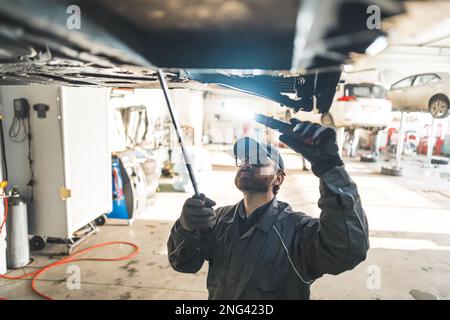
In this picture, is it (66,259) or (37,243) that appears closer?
(66,259)

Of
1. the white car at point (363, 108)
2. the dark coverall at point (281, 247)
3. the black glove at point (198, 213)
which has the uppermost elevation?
the white car at point (363, 108)

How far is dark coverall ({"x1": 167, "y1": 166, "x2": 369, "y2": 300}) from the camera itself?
1.18m

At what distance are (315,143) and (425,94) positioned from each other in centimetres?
752

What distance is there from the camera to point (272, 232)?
1.46 m

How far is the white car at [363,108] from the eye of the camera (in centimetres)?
711

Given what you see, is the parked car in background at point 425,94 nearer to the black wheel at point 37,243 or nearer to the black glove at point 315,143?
the black glove at point 315,143

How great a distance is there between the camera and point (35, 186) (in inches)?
117

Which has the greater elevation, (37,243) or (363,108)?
(363,108)

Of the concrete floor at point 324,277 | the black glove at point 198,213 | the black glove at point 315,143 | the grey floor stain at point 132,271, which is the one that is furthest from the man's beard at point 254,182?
the grey floor stain at point 132,271

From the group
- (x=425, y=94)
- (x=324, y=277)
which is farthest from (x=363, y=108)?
(x=324, y=277)

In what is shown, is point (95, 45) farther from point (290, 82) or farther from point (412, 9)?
point (290, 82)

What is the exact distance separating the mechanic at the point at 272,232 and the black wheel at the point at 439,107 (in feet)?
22.3

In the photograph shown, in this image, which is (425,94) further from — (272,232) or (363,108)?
(272,232)

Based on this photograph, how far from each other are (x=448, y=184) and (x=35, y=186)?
7.50 metres
